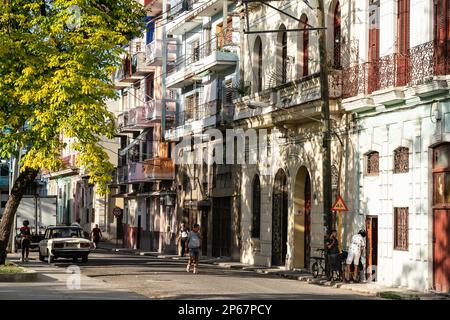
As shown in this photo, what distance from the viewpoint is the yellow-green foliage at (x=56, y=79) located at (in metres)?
29.8

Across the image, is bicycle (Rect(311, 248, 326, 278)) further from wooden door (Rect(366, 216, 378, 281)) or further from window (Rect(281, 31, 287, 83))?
window (Rect(281, 31, 287, 83))

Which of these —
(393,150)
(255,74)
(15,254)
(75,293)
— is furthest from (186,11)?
(75,293)

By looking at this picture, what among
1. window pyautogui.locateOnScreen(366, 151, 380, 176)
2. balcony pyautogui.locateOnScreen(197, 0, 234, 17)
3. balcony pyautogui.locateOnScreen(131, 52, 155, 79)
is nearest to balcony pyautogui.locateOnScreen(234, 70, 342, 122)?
window pyautogui.locateOnScreen(366, 151, 380, 176)

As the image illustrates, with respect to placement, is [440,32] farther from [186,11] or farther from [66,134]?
[186,11]

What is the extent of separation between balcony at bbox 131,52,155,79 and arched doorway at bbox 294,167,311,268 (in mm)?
23616

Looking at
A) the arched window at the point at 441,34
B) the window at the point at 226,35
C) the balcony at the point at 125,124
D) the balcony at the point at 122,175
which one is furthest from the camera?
the balcony at the point at 122,175

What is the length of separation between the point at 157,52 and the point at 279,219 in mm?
20013

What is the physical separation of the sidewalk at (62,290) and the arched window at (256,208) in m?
13.7

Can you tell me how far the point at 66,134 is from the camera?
2956cm

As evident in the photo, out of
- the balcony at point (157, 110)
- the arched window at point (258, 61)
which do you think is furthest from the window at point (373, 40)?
the balcony at point (157, 110)

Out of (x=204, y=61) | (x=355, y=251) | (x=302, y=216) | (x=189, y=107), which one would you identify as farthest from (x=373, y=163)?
(x=189, y=107)

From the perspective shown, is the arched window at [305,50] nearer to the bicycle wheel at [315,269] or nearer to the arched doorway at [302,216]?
the arched doorway at [302,216]
